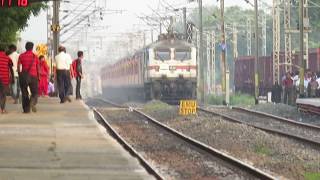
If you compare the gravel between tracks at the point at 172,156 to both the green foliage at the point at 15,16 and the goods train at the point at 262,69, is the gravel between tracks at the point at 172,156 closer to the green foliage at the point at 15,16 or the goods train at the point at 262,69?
A: the green foliage at the point at 15,16

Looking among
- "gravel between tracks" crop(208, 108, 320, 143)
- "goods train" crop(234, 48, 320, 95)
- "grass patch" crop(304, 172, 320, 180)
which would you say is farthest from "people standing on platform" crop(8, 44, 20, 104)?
"goods train" crop(234, 48, 320, 95)

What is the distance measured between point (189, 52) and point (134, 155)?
1243 inches

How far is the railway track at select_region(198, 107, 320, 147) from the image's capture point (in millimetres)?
20641

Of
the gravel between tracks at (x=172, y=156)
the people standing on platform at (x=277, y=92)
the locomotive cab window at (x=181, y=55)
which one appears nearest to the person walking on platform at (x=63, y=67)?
the gravel between tracks at (x=172, y=156)

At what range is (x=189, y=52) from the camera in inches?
1793

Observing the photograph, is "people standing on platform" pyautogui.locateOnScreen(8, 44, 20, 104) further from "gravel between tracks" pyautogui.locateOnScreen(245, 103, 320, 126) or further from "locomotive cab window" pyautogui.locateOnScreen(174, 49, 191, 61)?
"locomotive cab window" pyautogui.locateOnScreen(174, 49, 191, 61)

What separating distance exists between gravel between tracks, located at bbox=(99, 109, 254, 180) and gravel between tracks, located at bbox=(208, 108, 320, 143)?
3.63m

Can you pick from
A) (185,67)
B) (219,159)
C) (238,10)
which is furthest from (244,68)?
(238,10)

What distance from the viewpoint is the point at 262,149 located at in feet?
56.6

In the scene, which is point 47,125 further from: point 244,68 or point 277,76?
point 244,68

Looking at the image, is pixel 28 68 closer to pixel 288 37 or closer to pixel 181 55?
pixel 181 55

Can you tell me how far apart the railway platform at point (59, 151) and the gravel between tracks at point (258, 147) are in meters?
2.52

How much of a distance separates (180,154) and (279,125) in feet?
33.5

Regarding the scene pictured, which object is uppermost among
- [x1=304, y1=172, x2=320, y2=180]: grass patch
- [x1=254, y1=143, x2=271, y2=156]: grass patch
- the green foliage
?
the green foliage
